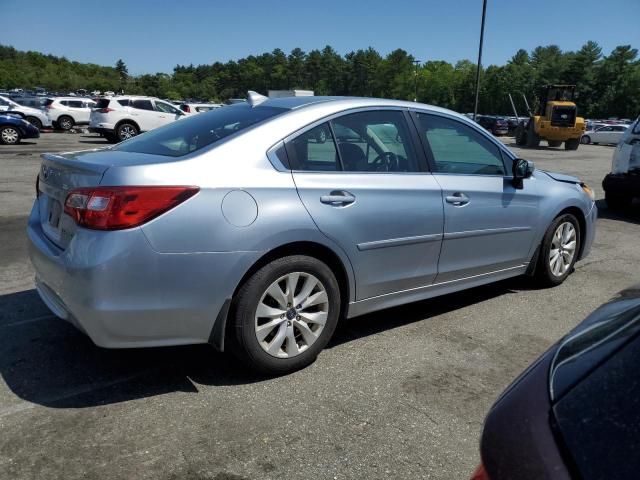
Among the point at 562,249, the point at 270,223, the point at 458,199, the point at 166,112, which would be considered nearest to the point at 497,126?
the point at 166,112

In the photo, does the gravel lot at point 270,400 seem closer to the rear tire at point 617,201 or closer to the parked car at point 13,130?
the rear tire at point 617,201

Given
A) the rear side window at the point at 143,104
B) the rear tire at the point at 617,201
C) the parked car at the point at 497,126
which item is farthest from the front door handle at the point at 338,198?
the parked car at the point at 497,126

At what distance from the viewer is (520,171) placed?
15.2 ft

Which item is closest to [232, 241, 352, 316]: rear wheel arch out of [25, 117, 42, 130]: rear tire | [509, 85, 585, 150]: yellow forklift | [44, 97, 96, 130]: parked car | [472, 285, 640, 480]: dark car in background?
[472, 285, 640, 480]: dark car in background

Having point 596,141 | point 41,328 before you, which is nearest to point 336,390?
point 41,328

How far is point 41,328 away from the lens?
4039 millimetres

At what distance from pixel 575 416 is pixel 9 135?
2223 centimetres

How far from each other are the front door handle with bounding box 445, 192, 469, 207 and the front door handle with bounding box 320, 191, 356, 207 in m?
0.90

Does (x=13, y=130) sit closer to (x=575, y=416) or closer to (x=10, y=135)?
(x=10, y=135)

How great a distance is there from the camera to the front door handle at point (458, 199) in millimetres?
4121

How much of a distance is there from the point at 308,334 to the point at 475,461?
1.23 metres

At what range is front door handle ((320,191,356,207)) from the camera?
3447 millimetres

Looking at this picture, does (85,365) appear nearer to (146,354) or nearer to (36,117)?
(146,354)

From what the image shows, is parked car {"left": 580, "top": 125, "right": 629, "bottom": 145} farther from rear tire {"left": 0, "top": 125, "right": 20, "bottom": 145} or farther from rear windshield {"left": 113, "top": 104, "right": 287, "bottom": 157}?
rear windshield {"left": 113, "top": 104, "right": 287, "bottom": 157}
